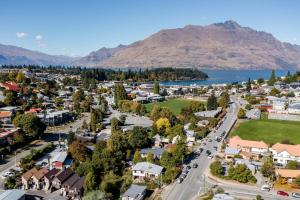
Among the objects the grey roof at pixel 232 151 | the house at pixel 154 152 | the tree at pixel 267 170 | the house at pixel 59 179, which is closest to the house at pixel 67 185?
the house at pixel 59 179

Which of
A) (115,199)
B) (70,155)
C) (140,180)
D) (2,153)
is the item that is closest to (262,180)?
(140,180)

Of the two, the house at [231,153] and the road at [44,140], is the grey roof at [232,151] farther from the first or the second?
the road at [44,140]

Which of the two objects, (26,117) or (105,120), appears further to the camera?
(105,120)

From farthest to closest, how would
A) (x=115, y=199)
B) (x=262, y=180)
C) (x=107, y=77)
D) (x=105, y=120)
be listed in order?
(x=107, y=77), (x=105, y=120), (x=262, y=180), (x=115, y=199)

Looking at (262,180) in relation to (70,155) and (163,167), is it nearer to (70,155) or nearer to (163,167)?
(163,167)

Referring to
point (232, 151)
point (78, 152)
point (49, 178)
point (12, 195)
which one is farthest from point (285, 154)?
point (12, 195)

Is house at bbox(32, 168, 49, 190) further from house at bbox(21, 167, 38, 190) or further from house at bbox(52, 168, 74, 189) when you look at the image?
house at bbox(52, 168, 74, 189)
